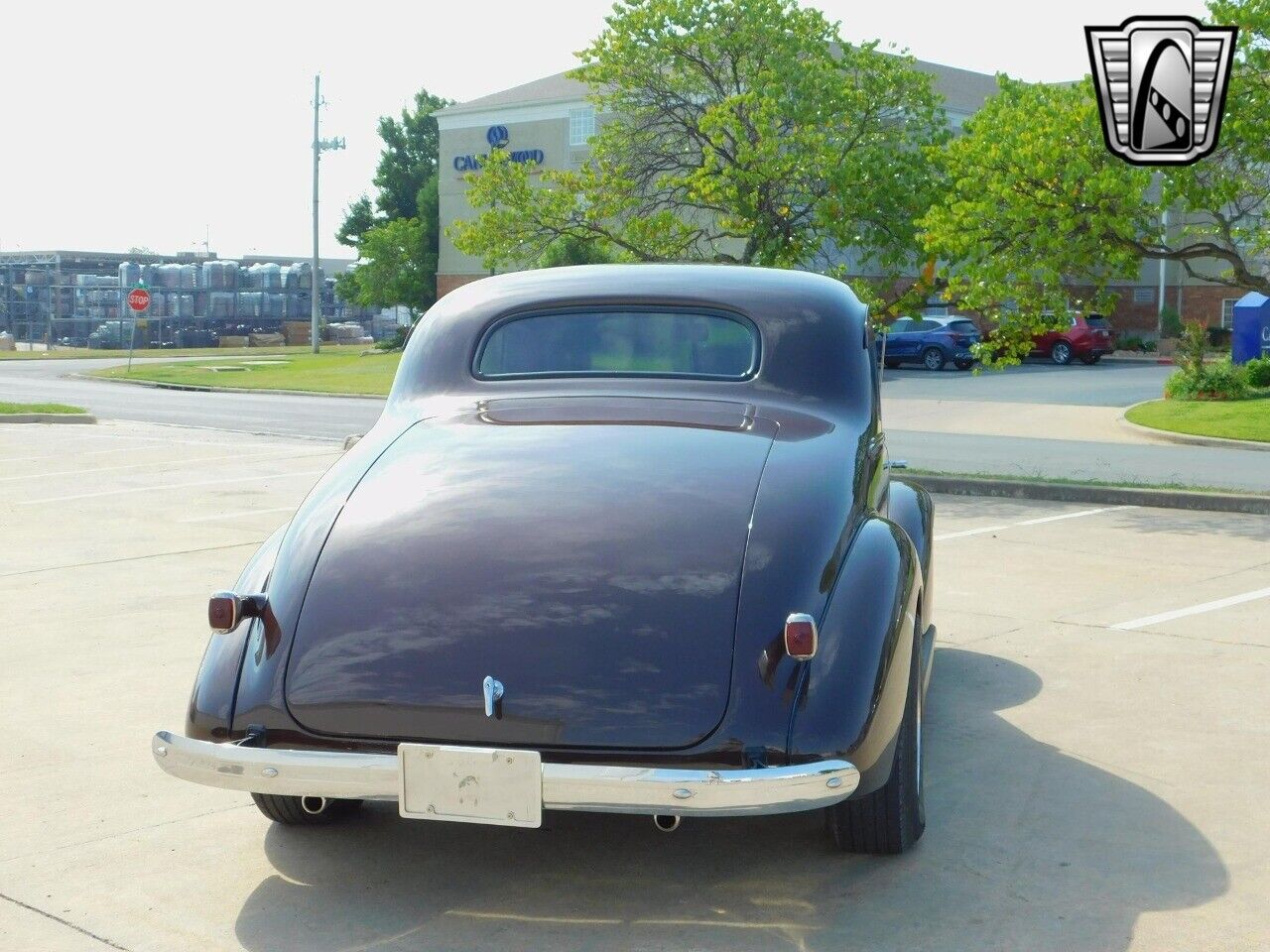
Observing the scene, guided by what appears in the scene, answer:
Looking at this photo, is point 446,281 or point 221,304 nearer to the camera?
point 446,281

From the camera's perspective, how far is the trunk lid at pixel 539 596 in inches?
154

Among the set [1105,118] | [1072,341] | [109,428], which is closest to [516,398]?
[1105,118]

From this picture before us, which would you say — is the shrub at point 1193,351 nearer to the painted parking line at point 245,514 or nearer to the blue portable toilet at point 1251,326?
the blue portable toilet at point 1251,326

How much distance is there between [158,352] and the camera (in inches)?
2301

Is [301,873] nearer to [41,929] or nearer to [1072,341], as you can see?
[41,929]

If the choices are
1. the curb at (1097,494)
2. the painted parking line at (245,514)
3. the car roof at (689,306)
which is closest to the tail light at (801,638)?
the car roof at (689,306)

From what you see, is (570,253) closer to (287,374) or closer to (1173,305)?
(287,374)

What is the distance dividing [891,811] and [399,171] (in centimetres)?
7371

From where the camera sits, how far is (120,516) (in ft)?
39.5

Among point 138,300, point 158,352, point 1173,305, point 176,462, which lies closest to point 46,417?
point 176,462

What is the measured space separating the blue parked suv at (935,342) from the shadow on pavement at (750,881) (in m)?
36.7

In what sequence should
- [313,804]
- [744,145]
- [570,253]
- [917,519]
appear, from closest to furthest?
[313,804]
[917,519]
[744,145]
[570,253]

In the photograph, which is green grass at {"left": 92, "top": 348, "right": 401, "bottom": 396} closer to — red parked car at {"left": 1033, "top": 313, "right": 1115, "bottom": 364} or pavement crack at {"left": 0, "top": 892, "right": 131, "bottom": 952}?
red parked car at {"left": 1033, "top": 313, "right": 1115, "bottom": 364}

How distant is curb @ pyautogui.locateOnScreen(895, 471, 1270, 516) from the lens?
1241 centimetres
